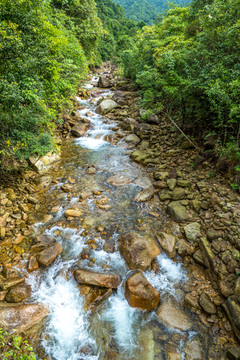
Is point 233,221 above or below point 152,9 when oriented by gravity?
below

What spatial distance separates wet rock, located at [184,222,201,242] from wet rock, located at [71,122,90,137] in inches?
351

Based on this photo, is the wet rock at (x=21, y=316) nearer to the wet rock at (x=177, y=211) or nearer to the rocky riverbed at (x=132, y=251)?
the rocky riverbed at (x=132, y=251)

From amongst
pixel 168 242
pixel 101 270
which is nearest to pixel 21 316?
pixel 101 270

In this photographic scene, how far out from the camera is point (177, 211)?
18.5 feet

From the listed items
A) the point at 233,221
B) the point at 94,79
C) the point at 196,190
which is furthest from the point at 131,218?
the point at 94,79

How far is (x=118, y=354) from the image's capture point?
316cm

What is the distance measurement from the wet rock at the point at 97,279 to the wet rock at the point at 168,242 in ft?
4.89

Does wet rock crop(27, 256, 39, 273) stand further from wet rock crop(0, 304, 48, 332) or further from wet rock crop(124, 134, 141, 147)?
wet rock crop(124, 134, 141, 147)

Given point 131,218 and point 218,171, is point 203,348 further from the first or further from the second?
point 218,171

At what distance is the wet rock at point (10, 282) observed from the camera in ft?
12.2

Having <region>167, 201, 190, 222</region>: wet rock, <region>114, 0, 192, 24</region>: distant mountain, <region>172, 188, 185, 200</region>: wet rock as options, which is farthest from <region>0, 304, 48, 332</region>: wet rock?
<region>114, 0, 192, 24</region>: distant mountain

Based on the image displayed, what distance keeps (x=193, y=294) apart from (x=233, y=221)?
2.05 metres

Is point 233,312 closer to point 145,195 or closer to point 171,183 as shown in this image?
point 145,195

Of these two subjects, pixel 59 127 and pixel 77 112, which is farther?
pixel 77 112
